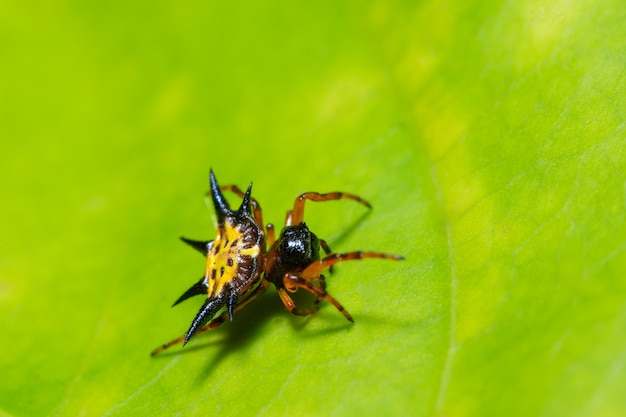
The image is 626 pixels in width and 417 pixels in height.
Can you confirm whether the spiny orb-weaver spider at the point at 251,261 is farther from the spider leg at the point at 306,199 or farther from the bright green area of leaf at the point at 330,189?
the bright green area of leaf at the point at 330,189

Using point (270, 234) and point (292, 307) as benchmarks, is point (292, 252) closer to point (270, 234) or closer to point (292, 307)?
point (292, 307)

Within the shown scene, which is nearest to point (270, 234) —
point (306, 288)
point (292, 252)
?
point (292, 252)

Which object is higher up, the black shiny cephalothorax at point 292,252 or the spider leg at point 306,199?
the spider leg at point 306,199

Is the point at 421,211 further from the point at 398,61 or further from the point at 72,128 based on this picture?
the point at 72,128

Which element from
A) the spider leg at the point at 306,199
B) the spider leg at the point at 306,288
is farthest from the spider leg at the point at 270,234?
the spider leg at the point at 306,288

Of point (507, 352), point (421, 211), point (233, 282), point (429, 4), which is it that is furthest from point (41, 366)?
point (429, 4)

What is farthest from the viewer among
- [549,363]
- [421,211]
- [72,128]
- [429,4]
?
[72,128]
